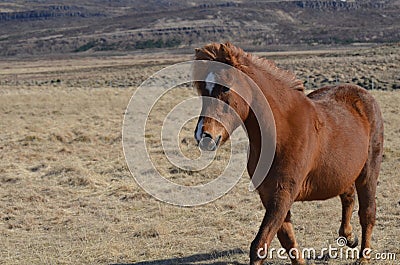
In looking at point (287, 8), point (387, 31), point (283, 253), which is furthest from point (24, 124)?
point (287, 8)

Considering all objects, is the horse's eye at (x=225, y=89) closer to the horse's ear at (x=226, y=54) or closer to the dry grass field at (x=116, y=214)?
the horse's ear at (x=226, y=54)

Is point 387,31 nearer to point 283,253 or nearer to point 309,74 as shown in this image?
point 309,74

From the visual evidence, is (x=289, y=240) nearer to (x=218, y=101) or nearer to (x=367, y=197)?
(x=367, y=197)

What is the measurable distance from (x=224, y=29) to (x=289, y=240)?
97581mm

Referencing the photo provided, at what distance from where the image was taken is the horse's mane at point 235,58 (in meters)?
4.35

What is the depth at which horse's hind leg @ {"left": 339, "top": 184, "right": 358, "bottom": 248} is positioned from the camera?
5.81 meters

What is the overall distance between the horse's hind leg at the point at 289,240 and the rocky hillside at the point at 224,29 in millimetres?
70874

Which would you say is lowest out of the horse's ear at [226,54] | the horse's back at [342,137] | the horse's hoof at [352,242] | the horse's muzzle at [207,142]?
the horse's hoof at [352,242]

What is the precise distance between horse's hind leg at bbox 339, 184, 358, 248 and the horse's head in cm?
204

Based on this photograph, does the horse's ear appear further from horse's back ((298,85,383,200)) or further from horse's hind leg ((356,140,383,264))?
horse's hind leg ((356,140,383,264))

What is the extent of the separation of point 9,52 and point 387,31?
62181mm

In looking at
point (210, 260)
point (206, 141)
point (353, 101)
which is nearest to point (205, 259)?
point (210, 260)

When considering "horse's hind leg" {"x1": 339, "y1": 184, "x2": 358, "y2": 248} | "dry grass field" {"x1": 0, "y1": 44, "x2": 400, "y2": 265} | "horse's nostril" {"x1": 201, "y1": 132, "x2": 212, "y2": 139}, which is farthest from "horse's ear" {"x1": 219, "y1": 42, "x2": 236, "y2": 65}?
"dry grass field" {"x1": 0, "y1": 44, "x2": 400, "y2": 265}

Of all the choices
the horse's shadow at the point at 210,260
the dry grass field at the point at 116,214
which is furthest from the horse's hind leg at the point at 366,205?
the horse's shadow at the point at 210,260
